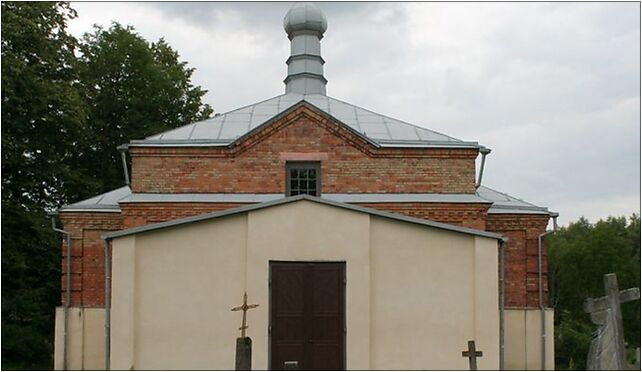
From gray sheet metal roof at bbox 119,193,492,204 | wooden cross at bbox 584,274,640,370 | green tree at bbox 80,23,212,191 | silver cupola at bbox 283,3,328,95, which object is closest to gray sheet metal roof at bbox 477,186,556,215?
gray sheet metal roof at bbox 119,193,492,204

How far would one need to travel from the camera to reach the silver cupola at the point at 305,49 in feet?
70.0

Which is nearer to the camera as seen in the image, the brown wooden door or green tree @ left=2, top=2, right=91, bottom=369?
the brown wooden door

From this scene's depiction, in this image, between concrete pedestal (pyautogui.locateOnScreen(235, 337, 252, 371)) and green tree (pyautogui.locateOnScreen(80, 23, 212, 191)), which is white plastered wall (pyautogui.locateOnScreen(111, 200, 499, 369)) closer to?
concrete pedestal (pyautogui.locateOnScreen(235, 337, 252, 371))

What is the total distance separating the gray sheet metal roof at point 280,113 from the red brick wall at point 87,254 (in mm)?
2232

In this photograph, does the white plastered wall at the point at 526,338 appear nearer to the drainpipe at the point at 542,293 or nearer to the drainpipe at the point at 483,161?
the drainpipe at the point at 542,293

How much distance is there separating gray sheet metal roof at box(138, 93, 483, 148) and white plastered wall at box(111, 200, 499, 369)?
4.80 m

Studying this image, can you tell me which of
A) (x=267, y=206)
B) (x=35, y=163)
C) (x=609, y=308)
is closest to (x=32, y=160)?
(x=35, y=163)

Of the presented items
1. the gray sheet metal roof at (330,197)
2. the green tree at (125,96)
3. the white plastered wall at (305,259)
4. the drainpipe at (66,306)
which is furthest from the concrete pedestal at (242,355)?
the green tree at (125,96)

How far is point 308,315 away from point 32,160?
1317 centimetres

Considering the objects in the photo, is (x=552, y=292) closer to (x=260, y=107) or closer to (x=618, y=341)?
(x=260, y=107)

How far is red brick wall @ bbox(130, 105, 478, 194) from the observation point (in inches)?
636

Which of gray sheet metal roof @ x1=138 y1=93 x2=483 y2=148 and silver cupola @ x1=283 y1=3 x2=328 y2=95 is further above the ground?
silver cupola @ x1=283 y1=3 x2=328 y2=95

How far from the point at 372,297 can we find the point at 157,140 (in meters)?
6.99

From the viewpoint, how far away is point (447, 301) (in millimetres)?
11617
